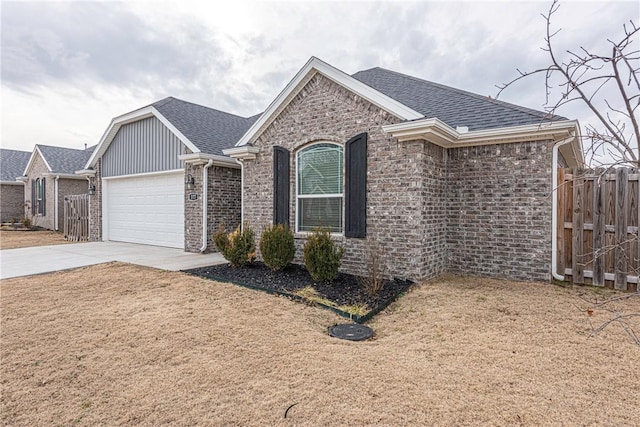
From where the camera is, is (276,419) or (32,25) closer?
(276,419)

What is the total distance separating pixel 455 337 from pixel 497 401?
1.32 metres

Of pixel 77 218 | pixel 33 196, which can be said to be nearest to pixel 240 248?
pixel 77 218

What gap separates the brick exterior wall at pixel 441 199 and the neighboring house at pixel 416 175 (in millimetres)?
20

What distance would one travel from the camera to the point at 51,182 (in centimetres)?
1928

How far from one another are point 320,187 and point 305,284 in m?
2.30

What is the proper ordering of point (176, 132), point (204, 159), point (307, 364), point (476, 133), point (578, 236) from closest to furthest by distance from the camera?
point (307, 364)
point (578, 236)
point (476, 133)
point (204, 159)
point (176, 132)

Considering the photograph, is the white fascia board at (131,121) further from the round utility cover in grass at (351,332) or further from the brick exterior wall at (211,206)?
the round utility cover in grass at (351,332)

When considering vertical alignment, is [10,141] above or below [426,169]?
above

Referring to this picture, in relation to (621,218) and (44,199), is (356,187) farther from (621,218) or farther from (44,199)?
(44,199)

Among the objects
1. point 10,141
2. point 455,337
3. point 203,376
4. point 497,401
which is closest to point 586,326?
point 455,337

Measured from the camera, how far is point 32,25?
823cm

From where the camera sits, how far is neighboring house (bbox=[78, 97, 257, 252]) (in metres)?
10.3

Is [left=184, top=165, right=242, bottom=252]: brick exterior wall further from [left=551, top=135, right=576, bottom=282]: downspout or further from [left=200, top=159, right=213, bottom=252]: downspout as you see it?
[left=551, top=135, right=576, bottom=282]: downspout

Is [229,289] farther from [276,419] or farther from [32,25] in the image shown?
[32,25]
